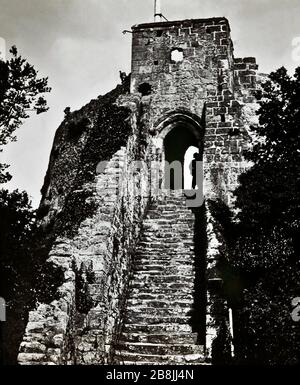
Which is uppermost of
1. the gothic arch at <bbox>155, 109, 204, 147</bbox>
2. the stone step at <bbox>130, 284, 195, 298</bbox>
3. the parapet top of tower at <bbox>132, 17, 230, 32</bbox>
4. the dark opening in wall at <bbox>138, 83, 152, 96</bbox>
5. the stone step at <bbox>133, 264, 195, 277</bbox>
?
the parapet top of tower at <bbox>132, 17, 230, 32</bbox>

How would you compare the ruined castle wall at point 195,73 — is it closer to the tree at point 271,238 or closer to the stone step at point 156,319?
the tree at point 271,238

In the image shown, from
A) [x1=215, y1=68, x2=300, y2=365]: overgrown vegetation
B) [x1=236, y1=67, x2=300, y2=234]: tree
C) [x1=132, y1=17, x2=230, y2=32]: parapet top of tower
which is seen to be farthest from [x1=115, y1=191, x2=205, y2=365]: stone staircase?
[x1=132, y1=17, x2=230, y2=32]: parapet top of tower

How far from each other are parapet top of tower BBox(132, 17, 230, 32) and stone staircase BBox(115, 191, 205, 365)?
22.6 feet

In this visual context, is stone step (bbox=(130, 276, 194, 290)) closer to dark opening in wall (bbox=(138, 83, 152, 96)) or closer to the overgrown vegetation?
the overgrown vegetation

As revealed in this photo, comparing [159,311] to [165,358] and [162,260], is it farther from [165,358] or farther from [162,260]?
[162,260]

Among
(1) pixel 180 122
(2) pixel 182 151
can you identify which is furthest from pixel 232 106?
(2) pixel 182 151

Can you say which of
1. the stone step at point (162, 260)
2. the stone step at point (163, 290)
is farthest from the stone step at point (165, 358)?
the stone step at point (162, 260)

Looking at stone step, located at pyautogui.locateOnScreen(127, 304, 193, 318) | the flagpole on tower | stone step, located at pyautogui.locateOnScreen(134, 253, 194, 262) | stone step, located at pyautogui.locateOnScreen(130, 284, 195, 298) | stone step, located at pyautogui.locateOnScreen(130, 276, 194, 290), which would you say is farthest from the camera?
the flagpole on tower

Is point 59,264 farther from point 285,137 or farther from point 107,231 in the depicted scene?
point 285,137

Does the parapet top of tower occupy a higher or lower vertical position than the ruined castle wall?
higher

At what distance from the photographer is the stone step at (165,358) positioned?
8.53m

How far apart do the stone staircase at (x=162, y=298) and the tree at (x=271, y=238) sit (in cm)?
108

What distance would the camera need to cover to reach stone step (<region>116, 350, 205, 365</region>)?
8531 mm

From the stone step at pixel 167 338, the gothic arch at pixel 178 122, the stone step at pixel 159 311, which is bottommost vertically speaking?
the stone step at pixel 167 338
